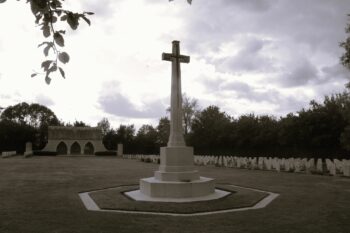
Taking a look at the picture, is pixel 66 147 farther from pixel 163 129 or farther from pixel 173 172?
pixel 173 172

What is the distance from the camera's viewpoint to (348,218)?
24.5 feet

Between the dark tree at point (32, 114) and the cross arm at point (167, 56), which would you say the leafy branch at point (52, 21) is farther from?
the dark tree at point (32, 114)

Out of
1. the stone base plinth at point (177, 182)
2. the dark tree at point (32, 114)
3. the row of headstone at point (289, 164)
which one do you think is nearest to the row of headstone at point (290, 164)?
the row of headstone at point (289, 164)

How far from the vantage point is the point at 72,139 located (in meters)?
57.6

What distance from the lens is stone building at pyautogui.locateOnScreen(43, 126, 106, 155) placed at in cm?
5688

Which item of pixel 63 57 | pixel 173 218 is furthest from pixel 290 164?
pixel 63 57

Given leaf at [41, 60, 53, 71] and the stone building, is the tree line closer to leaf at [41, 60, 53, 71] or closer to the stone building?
the stone building

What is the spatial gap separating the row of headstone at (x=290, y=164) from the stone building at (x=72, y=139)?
32598 millimetres

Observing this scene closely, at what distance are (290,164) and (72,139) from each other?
43686 mm

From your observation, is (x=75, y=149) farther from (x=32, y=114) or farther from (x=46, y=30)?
(x=46, y=30)

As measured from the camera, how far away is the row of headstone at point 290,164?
17969 millimetres

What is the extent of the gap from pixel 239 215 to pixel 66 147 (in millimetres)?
54127

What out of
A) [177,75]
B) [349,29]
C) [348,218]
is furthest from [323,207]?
[349,29]

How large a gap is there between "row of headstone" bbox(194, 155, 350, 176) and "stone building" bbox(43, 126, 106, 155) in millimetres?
32598
